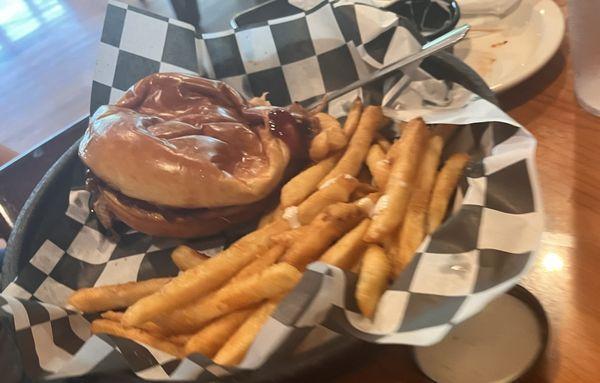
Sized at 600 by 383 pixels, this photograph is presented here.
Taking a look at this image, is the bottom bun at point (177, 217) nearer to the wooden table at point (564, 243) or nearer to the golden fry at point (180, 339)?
the golden fry at point (180, 339)

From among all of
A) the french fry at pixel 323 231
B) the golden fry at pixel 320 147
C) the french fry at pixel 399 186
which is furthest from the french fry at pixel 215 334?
the golden fry at pixel 320 147

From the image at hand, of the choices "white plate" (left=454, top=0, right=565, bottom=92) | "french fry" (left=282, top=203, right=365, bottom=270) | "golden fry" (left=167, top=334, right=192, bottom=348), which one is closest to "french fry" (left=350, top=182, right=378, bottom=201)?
"french fry" (left=282, top=203, right=365, bottom=270)

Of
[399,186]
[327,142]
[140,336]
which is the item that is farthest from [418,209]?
[140,336]

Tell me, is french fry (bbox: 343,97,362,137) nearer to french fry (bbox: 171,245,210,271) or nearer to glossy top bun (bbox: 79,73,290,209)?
glossy top bun (bbox: 79,73,290,209)

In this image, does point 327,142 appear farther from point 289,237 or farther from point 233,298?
point 233,298

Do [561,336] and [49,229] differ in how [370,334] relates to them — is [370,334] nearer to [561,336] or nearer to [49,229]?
[561,336]

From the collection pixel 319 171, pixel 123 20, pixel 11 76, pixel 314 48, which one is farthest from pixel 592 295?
pixel 11 76
